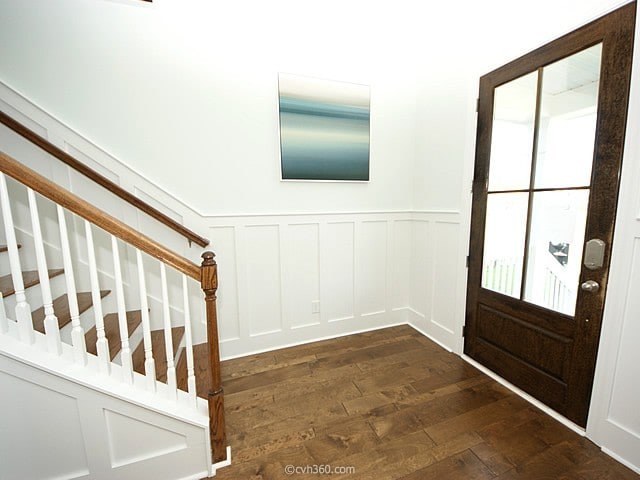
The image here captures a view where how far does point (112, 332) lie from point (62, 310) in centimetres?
28

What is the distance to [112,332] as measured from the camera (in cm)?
163

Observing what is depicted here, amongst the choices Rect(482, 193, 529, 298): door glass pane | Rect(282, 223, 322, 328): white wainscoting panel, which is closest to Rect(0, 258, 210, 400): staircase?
Rect(282, 223, 322, 328): white wainscoting panel

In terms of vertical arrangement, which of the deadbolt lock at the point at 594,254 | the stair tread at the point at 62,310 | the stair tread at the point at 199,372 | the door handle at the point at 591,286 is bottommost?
the stair tread at the point at 199,372

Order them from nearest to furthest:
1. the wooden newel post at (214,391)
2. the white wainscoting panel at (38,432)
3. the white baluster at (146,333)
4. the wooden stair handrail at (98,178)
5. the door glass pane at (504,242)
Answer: the white wainscoting panel at (38,432) → the white baluster at (146,333) → the wooden newel post at (214,391) → the wooden stair handrail at (98,178) → the door glass pane at (504,242)

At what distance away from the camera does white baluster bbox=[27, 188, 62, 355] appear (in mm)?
984

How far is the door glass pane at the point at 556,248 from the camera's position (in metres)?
1.50

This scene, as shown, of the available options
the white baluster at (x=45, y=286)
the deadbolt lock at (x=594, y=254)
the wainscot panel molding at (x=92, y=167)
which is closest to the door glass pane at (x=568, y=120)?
the deadbolt lock at (x=594, y=254)

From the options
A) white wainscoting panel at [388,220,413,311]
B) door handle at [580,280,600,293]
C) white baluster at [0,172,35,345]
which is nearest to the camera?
white baluster at [0,172,35,345]

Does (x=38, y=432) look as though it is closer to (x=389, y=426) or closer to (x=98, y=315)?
(x=98, y=315)

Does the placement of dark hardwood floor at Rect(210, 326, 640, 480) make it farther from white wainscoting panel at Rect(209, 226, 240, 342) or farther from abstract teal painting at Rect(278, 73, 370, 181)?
abstract teal painting at Rect(278, 73, 370, 181)

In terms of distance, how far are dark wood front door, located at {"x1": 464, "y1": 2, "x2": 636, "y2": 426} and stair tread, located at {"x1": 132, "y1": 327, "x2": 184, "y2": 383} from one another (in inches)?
89.6

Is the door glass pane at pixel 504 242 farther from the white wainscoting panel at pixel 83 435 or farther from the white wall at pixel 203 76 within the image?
the white wainscoting panel at pixel 83 435

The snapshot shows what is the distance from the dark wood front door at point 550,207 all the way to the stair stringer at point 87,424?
6.65 feet

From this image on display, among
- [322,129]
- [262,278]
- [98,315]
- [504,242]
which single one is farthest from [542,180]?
[98,315]
